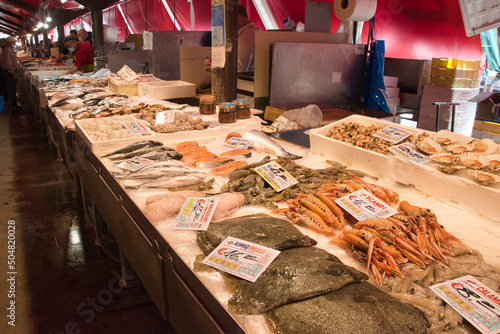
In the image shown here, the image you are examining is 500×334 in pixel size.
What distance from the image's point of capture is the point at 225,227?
62.7 inches

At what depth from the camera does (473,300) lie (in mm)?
1171

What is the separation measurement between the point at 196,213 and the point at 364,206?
0.80 m

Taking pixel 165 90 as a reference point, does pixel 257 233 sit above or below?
below

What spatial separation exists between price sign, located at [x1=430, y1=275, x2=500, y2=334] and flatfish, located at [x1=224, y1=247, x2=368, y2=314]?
26 cm

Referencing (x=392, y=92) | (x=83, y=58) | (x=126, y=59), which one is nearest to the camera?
(x=392, y=92)

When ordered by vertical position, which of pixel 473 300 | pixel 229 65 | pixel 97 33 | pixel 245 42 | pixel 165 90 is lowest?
pixel 473 300

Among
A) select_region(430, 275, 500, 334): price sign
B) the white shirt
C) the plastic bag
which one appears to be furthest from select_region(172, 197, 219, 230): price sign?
the white shirt

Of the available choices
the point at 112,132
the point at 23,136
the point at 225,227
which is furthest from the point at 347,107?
the point at 23,136

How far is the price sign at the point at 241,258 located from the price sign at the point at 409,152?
1163mm

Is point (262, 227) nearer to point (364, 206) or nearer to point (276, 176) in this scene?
point (364, 206)

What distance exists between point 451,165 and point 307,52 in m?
3.72

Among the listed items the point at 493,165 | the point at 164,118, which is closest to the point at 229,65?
the point at 164,118

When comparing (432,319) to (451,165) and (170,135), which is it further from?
(170,135)

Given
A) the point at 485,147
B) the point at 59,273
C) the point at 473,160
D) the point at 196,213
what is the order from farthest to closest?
the point at 59,273
the point at 485,147
the point at 473,160
the point at 196,213
